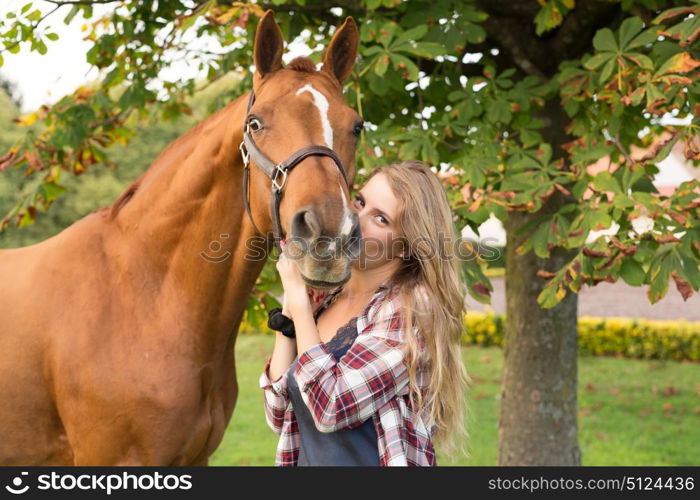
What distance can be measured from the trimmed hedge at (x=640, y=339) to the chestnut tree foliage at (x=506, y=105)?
7228 millimetres

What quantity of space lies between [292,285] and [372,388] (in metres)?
0.42

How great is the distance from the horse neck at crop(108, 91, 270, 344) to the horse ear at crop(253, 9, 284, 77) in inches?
5.8

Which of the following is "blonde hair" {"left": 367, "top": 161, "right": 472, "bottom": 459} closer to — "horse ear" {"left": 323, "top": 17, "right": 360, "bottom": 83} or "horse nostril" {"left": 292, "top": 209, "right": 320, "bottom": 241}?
"horse nostril" {"left": 292, "top": 209, "right": 320, "bottom": 241}


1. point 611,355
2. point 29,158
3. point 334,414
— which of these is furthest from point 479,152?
point 611,355

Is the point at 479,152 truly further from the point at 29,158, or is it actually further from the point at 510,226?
the point at 29,158

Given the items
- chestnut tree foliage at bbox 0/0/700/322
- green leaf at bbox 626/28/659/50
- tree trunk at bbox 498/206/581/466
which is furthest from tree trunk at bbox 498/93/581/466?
green leaf at bbox 626/28/659/50

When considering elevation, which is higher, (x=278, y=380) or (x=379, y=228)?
(x=379, y=228)

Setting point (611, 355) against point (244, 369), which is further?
point (611, 355)

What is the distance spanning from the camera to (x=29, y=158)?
13.2ft

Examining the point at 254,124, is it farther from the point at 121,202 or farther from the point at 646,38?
the point at 646,38

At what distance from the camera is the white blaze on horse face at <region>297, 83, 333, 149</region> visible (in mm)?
2170

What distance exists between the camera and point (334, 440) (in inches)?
80.7

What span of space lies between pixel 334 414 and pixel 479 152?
1.82m

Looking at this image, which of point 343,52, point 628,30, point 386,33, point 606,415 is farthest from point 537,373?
point 606,415
